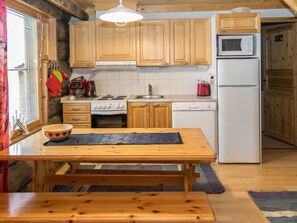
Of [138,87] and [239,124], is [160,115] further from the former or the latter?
[239,124]

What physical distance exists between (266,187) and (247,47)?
1899mm

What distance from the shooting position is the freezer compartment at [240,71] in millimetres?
4758

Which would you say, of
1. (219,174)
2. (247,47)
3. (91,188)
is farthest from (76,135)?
(247,47)

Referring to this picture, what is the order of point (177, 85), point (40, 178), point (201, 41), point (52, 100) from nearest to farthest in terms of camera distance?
point (40, 178) < point (52, 100) < point (201, 41) < point (177, 85)

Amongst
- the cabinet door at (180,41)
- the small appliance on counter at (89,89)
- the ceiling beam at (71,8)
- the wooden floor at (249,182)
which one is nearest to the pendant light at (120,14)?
the ceiling beam at (71,8)

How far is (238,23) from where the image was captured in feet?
15.8

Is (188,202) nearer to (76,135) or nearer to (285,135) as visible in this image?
(76,135)

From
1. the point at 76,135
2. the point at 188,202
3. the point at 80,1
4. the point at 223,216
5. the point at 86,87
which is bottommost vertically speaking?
the point at 223,216

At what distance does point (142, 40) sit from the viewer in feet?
17.3

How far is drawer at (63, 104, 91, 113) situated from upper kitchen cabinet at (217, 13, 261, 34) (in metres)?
2.09

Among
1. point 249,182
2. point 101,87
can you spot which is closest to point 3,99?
point 249,182

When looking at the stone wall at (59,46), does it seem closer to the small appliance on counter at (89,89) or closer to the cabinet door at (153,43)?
the small appliance on counter at (89,89)

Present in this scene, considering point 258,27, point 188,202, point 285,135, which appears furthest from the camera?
point 285,135

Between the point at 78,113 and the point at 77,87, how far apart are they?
0.58m
